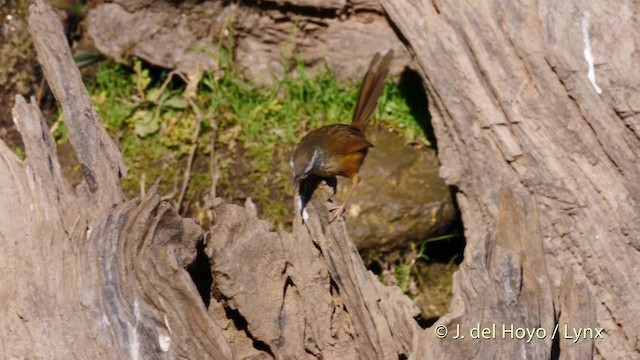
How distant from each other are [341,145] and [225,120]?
1786 mm

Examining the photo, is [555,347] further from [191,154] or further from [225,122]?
[225,122]

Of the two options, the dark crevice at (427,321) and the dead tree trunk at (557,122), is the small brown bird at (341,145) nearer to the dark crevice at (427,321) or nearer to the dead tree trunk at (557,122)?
the dead tree trunk at (557,122)

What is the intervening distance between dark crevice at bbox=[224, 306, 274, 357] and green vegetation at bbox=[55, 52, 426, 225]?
182 centimetres

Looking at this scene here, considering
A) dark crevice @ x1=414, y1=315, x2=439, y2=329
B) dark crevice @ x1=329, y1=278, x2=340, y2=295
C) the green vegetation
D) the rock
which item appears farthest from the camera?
the green vegetation

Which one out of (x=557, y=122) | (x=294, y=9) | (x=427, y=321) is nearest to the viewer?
(x=557, y=122)

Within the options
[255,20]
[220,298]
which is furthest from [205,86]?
[220,298]

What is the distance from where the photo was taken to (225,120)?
6.62 meters

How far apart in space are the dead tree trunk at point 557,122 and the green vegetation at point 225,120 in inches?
51.3

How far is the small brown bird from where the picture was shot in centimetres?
479

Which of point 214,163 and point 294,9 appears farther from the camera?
point 294,9

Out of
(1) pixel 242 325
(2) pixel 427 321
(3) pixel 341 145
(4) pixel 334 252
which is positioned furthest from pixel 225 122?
(4) pixel 334 252

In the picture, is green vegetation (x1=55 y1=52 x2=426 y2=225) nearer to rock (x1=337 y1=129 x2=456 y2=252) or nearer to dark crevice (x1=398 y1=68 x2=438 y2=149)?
dark crevice (x1=398 y1=68 x2=438 y2=149)

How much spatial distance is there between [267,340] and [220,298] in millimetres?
340

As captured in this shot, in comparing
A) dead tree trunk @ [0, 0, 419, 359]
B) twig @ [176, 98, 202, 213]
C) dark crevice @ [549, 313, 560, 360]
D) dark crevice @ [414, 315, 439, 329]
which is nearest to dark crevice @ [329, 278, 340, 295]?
dead tree trunk @ [0, 0, 419, 359]
